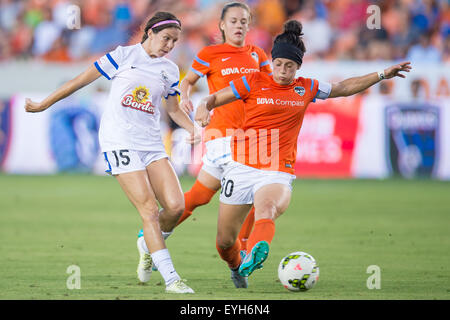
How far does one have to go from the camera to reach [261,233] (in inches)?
270

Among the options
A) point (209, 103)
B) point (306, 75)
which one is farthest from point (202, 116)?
point (306, 75)

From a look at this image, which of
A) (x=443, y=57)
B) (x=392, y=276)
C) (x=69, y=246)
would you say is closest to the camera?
(x=392, y=276)

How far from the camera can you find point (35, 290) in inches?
276

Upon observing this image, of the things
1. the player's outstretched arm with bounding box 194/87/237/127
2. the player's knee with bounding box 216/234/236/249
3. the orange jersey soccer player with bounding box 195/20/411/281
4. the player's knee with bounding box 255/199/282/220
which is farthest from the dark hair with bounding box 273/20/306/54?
the player's knee with bounding box 216/234/236/249

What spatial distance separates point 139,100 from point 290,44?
4.63 feet

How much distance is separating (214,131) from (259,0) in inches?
547

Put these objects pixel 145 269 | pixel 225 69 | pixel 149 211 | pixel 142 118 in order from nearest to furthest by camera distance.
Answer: pixel 149 211, pixel 142 118, pixel 145 269, pixel 225 69

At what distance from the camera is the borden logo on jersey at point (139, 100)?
23.8ft

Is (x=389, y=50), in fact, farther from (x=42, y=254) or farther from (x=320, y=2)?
(x=42, y=254)

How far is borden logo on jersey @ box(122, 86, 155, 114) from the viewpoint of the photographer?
7.24m

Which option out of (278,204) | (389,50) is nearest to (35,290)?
(278,204)

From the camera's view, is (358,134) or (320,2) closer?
(358,134)

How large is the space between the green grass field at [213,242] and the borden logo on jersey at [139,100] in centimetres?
158

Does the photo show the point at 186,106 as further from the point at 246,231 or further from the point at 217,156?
the point at 246,231
